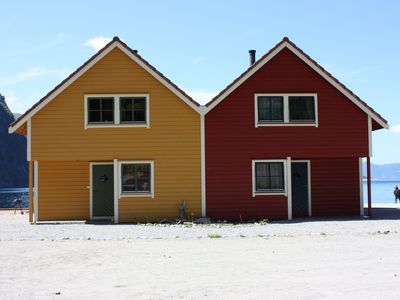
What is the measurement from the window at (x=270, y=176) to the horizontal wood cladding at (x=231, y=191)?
40 cm

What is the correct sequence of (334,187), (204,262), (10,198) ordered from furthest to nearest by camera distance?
(10,198)
(334,187)
(204,262)

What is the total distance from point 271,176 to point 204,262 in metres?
11.7

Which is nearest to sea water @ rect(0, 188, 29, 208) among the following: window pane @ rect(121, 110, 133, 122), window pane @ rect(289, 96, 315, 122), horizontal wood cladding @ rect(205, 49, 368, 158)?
window pane @ rect(121, 110, 133, 122)

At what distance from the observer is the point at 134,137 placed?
22719mm

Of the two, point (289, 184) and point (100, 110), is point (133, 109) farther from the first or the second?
point (289, 184)

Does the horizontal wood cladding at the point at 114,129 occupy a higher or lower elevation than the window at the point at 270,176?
higher

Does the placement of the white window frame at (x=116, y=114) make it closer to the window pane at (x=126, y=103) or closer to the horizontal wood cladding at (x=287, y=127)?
the window pane at (x=126, y=103)

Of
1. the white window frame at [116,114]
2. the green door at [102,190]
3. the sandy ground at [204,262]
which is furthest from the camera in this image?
the green door at [102,190]

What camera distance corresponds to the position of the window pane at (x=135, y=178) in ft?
74.9

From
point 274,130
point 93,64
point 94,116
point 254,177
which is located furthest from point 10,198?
point 274,130

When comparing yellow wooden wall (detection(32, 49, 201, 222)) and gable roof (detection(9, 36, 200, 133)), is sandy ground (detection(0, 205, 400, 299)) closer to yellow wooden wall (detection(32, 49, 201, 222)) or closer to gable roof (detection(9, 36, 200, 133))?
yellow wooden wall (detection(32, 49, 201, 222))

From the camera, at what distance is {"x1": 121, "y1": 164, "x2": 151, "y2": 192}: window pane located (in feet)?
74.9

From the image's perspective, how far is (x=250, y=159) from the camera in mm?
23078

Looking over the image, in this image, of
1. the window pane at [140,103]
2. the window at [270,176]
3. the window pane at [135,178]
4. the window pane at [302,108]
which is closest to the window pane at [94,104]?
the window pane at [140,103]
